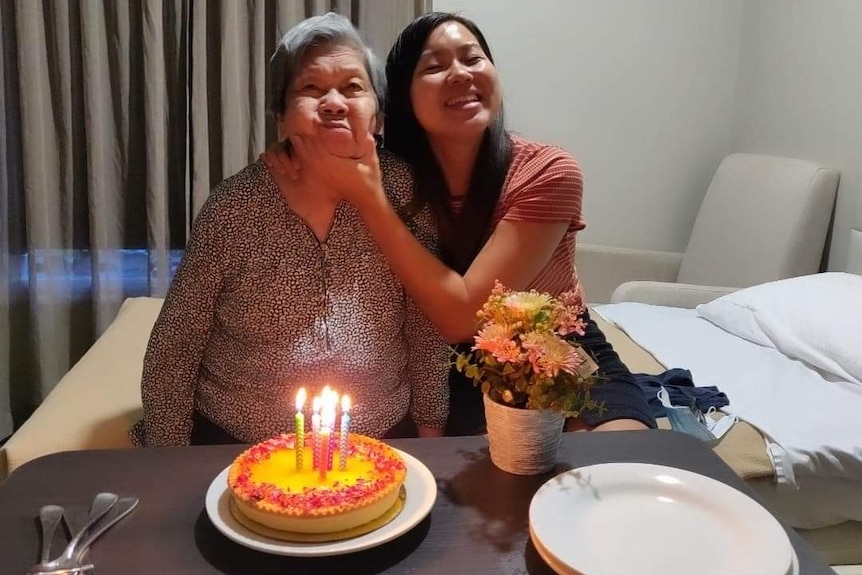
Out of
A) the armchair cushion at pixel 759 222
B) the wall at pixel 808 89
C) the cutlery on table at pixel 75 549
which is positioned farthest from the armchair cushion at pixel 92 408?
the wall at pixel 808 89

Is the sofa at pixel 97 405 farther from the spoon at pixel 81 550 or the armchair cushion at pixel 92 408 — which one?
the spoon at pixel 81 550

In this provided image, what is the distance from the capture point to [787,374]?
2.21 m

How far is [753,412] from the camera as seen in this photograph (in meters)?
1.95

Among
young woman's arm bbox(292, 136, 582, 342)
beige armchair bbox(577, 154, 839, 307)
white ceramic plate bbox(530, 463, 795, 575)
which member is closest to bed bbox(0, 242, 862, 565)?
young woman's arm bbox(292, 136, 582, 342)

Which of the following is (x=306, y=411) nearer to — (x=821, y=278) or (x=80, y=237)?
(x=821, y=278)

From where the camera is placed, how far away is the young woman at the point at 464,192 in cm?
144

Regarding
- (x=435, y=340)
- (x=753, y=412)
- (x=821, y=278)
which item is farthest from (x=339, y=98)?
(x=821, y=278)

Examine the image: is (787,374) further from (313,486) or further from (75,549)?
(75,549)

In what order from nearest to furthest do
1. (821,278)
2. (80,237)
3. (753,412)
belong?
(753,412) < (821,278) < (80,237)

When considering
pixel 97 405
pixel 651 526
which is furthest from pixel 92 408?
pixel 651 526

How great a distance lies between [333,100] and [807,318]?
62.5 inches

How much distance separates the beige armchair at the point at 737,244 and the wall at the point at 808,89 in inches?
3.0

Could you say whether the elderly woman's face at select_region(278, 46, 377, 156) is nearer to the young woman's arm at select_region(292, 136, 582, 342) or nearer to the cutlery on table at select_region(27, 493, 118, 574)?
the young woman's arm at select_region(292, 136, 582, 342)

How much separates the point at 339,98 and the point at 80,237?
2091 millimetres
